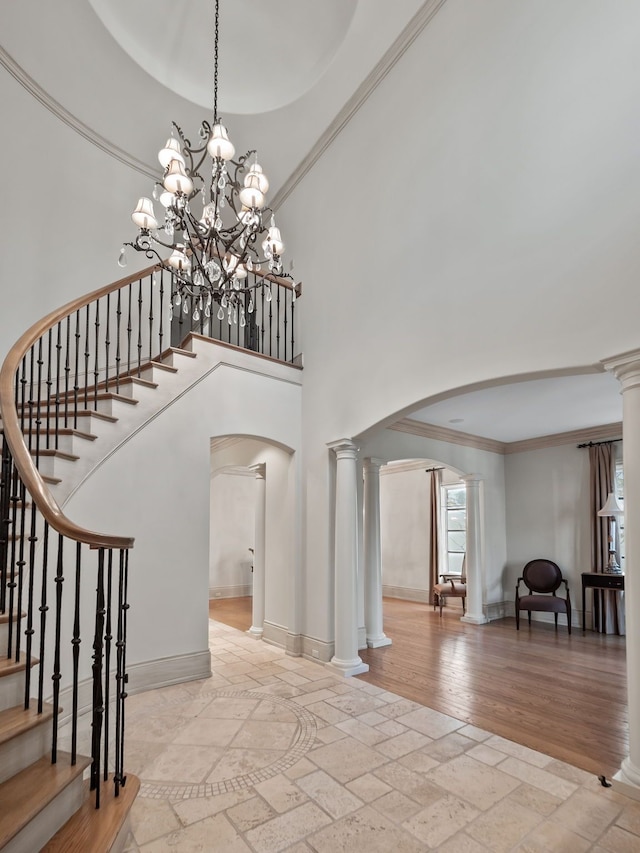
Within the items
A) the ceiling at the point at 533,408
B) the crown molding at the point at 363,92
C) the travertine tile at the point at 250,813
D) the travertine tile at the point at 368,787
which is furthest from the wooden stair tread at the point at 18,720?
the crown molding at the point at 363,92

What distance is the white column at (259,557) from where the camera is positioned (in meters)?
6.36

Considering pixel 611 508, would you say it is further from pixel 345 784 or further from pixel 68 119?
pixel 68 119

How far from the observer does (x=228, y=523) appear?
10.3m

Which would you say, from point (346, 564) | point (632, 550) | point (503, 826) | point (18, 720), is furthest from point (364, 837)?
point (346, 564)

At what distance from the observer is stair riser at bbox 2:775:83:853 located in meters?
1.71

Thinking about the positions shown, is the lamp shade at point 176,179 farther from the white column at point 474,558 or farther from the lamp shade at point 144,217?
the white column at point 474,558

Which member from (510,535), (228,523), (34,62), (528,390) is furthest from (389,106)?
(228,523)

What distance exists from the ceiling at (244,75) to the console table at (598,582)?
2.06 metres

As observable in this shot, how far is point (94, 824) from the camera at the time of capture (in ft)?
6.42

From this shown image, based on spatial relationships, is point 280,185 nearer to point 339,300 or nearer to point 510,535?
point 339,300

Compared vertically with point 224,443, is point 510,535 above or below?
below

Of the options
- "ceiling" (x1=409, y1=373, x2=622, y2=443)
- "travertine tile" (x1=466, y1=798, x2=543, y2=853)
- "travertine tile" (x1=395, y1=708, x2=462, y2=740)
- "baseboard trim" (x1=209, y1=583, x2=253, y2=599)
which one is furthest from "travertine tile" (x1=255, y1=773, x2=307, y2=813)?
"baseboard trim" (x1=209, y1=583, x2=253, y2=599)

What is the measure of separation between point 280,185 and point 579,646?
7136 mm

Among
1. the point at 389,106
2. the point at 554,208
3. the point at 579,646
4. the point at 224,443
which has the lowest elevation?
the point at 579,646
